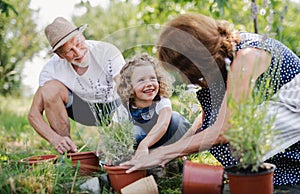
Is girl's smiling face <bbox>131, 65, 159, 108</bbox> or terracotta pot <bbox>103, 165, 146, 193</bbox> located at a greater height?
girl's smiling face <bbox>131, 65, 159, 108</bbox>

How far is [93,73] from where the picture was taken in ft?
10.0

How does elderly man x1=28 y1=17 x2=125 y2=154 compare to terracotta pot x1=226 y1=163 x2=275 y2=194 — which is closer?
terracotta pot x1=226 y1=163 x2=275 y2=194

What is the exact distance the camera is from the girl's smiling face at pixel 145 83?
2.55m

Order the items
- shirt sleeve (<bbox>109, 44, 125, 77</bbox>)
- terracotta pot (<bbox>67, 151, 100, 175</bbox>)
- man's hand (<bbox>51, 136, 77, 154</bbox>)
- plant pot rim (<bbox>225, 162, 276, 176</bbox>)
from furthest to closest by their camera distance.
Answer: man's hand (<bbox>51, 136, 77, 154</bbox>) < shirt sleeve (<bbox>109, 44, 125, 77</bbox>) < terracotta pot (<bbox>67, 151, 100, 175</bbox>) < plant pot rim (<bbox>225, 162, 276, 176</bbox>)

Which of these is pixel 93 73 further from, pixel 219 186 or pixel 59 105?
pixel 219 186

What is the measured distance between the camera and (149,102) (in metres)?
2.64

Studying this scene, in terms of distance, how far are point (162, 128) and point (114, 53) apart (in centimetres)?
61

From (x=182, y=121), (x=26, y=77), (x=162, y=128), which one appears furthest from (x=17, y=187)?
(x=26, y=77)

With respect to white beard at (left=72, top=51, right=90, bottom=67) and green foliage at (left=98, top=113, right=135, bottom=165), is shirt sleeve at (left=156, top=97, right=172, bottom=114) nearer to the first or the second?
green foliage at (left=98, top=113, right=135, bottom=165)

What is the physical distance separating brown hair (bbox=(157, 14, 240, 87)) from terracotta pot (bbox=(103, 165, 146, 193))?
558 millimetres

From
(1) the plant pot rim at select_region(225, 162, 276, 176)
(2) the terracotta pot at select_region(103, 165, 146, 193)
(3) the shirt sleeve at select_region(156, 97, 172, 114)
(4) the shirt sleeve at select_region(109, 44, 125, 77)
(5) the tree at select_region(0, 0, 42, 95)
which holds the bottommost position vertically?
(2) the terracotta pot at select_region(103, 165, 146, 193)

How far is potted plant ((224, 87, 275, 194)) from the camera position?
1.93 meters

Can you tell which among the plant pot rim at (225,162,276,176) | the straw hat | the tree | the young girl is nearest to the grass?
the young girl

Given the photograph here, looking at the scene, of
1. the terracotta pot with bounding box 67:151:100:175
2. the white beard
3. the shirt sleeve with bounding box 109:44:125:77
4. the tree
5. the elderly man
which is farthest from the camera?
the tree
